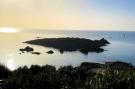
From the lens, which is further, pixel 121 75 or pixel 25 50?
pixel 25 50

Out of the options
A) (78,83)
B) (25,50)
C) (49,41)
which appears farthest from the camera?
(49,41)

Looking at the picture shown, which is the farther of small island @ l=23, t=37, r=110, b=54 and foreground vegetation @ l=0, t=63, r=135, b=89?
small island @ l=23, t=37, r=110, b=54

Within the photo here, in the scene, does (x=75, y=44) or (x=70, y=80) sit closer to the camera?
(x=70, y=80)

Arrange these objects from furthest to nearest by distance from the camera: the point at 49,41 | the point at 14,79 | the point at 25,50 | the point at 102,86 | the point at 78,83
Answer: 1. the point at 49,41
2. the point at 25,50
3. the point at 14,79
4. the point at 78,83
5. the point at 102,86

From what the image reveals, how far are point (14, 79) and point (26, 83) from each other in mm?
917

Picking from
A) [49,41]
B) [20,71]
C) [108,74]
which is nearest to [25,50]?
[49,41]

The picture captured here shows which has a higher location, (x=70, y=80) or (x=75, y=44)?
(x=70, y=80)

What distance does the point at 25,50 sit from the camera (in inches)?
3445

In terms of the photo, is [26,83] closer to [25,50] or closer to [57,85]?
[57,85]

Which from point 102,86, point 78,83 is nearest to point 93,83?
point 102,86

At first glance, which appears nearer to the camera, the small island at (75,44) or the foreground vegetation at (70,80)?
the foreground vegetation at (70,80)

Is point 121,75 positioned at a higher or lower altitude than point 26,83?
higher

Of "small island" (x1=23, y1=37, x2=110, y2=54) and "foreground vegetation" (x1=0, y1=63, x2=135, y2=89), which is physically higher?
"foreground vegetation" (x1=0, y1=63, x2=135, y2=89)

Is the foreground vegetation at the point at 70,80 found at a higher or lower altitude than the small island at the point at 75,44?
higher
